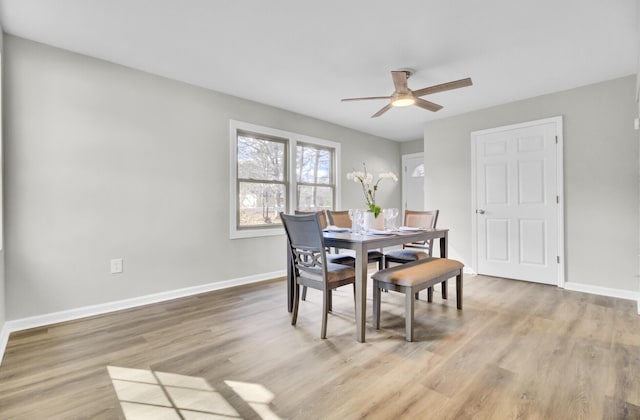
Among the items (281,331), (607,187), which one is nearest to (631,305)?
(607,187)

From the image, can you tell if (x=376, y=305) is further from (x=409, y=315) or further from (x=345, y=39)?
(x=345, y=39)

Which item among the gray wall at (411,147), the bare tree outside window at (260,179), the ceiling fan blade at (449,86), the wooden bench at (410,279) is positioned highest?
the gray wall at (411,147)

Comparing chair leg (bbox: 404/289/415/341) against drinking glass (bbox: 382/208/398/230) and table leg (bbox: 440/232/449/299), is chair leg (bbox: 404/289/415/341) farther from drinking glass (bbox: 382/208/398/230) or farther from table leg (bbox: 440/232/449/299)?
table leg (bbox: 440/232/449/299)

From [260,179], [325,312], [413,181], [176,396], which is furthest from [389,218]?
[413,181]

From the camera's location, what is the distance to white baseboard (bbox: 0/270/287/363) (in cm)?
247

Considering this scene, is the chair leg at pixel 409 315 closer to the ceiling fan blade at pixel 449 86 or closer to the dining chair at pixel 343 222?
the dining chair at pixel 343 222

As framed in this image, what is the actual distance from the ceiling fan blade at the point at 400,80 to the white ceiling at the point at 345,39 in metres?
0.24

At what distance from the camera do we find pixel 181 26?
2402mm

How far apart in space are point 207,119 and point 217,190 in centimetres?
84

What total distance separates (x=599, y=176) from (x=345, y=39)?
327 cm

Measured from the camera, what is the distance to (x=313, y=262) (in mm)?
2383

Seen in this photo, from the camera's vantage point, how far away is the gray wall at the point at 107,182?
2547 millimetres

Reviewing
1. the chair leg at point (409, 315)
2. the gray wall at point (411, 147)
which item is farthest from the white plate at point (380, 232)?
the gray wall at point (411, 147)

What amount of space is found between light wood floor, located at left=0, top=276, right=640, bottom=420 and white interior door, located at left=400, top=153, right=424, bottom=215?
11.5 feet
